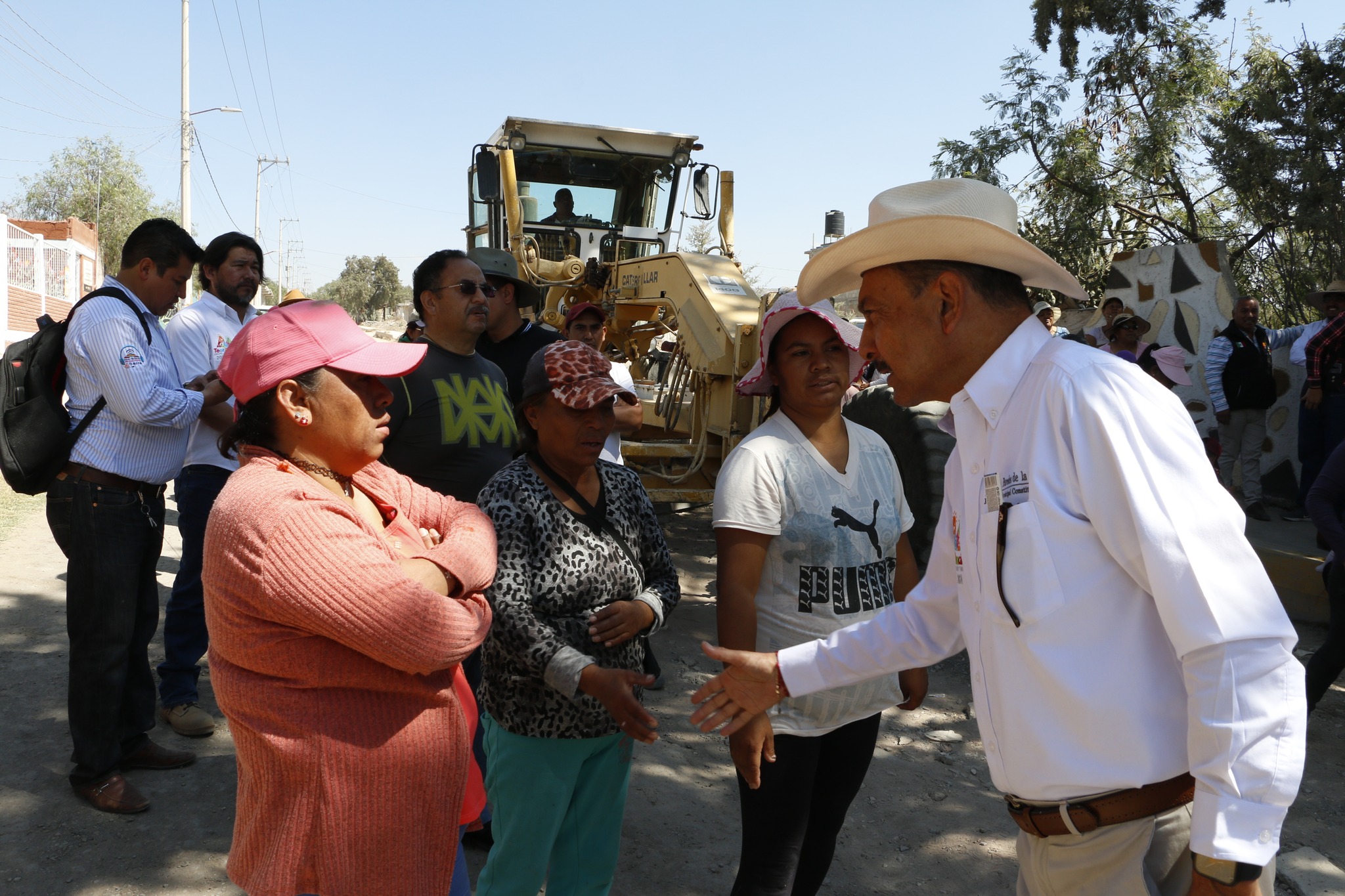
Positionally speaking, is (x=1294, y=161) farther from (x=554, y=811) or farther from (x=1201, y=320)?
(x=554, y=811)

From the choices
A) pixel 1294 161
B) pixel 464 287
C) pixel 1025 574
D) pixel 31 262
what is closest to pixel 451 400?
pixel 464 287

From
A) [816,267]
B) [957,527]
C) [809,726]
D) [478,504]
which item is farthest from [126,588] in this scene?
[957,527]

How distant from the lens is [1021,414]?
68.1 inches

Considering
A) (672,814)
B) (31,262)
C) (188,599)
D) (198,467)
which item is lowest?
(672,814)

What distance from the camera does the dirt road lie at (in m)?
3.47

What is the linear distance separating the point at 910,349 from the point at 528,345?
2.83 m

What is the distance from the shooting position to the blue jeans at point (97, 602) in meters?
3.81

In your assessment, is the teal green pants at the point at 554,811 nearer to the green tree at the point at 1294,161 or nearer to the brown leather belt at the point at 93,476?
the brown leather belt at the point at 93,476

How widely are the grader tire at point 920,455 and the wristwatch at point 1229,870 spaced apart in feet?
13.5

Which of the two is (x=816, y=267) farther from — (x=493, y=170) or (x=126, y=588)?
(x=493, y=170)

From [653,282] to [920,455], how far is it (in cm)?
271

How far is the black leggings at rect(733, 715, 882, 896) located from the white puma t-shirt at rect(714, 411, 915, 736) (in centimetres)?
7

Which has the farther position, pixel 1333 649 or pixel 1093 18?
pixel 1093 18

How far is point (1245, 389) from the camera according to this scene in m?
9.39
